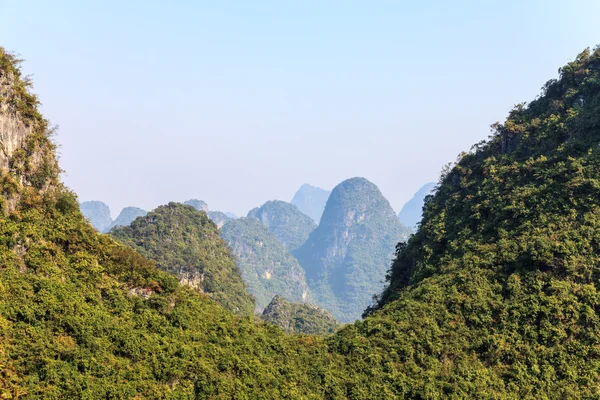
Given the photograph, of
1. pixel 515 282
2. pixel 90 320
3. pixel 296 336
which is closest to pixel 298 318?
pixel 296 336

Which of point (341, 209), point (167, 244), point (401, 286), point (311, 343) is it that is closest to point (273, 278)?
point (341, 209)

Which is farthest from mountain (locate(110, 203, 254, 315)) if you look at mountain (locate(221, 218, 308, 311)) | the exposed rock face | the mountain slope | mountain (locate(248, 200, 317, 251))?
mountain (locate(248, 200, 317, 251))

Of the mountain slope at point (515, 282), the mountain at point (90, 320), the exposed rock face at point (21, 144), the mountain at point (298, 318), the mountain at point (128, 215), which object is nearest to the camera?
the mountain at point (90, 320)

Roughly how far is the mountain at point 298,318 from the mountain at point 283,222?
4621 inches

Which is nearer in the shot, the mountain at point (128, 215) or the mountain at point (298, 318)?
the mountain at point (298, 318)

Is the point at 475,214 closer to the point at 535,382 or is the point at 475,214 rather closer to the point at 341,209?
the point at 535,382

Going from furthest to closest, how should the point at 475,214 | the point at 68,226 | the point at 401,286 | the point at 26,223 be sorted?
the point at 401,286
the point at 475,214
the point at 68,226
the point at 26,223

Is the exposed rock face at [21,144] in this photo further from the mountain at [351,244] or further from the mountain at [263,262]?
the mountain at [351,244]

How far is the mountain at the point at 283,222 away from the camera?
17838 centimetres

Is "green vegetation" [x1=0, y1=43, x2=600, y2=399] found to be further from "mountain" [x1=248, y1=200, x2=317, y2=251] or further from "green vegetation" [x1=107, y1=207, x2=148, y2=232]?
"mountain" [x1=248, y1=200, x2=317, y2=251]

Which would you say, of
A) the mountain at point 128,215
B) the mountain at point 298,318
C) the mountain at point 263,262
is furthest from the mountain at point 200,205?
the mountain at point 298,318

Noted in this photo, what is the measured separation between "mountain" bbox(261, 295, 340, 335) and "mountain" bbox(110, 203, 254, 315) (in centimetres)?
372

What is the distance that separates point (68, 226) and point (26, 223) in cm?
160

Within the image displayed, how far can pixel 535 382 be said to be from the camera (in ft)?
63.7
